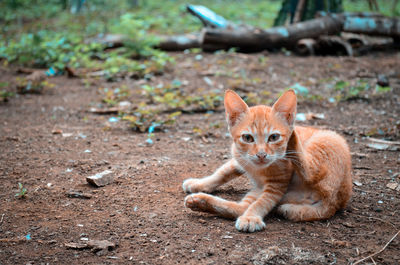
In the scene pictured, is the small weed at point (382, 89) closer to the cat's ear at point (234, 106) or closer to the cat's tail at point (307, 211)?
the cat's tail at point (307, 211)

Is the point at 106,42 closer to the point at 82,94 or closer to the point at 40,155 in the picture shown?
the point at 82,94

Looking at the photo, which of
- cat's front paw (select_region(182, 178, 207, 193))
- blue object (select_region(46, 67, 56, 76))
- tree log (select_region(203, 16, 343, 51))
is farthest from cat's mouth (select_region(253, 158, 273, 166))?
tree log (select_region(203, 16, 343, 51))

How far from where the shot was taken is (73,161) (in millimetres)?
4156

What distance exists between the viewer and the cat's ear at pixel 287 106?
3018 mm

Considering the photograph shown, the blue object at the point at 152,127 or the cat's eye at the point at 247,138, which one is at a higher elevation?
the cat's eye at the point at 247,138

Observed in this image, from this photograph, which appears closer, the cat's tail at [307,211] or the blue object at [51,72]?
the cat's tail at [307,211]

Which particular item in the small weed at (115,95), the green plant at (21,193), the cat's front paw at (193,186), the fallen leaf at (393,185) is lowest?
the small weed at (115,95)

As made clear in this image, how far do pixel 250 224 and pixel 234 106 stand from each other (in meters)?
0.94

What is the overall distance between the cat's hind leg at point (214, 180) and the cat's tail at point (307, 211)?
580mm

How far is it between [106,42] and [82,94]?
2993mm

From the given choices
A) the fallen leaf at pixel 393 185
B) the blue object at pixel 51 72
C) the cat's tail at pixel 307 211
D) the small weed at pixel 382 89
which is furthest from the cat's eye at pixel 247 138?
the blue object at pixel 51 72

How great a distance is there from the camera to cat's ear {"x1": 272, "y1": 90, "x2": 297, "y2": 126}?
Result: 9.90ft

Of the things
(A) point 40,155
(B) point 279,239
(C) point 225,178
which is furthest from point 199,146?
(B) point 279,239

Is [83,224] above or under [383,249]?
under
